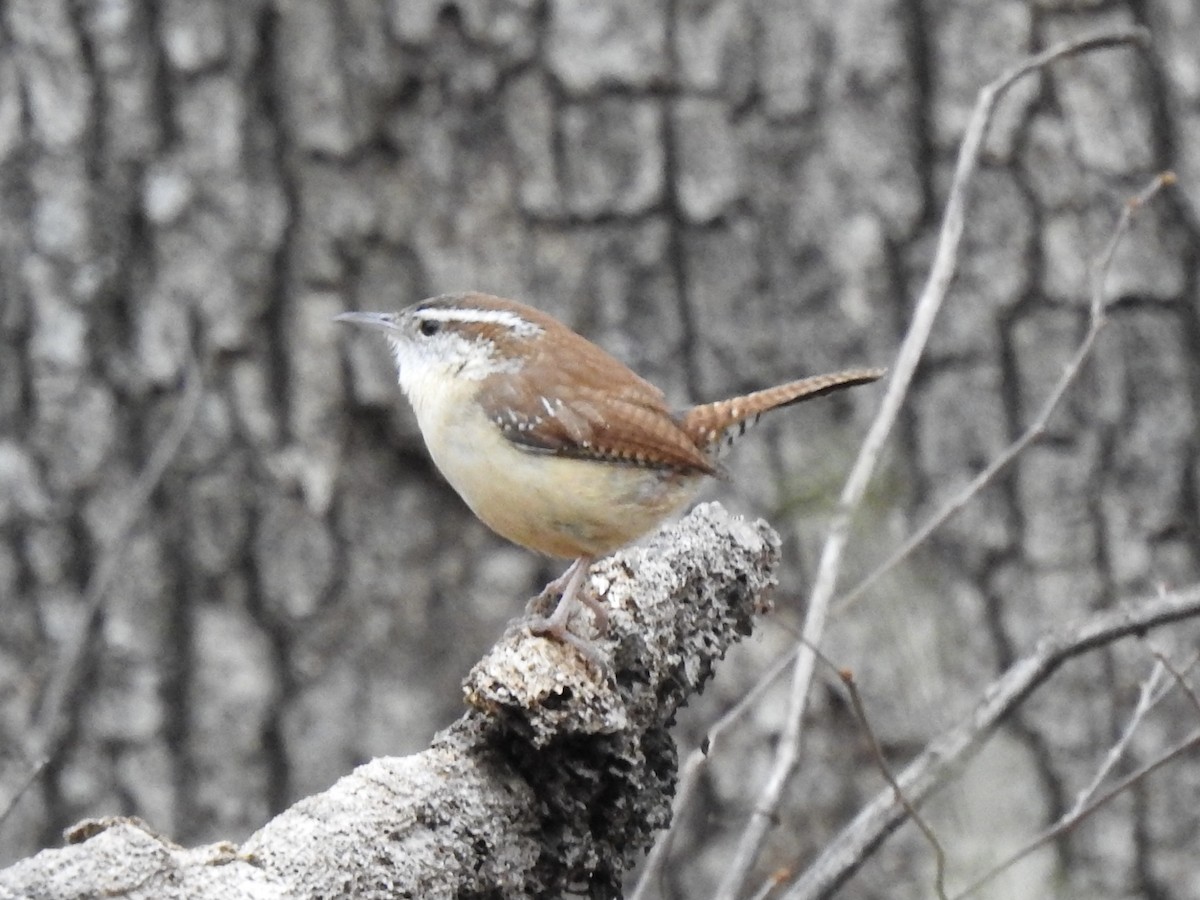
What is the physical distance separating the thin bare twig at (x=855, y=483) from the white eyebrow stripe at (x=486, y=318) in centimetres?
119

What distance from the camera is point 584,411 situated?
4.21 meters

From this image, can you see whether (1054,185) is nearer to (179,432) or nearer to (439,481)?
(439,481)

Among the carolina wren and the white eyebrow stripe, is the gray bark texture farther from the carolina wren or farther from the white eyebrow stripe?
the white eyebrow stripe

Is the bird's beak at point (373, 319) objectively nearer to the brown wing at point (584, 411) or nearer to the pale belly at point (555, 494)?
the brown wing at point (584, 411)

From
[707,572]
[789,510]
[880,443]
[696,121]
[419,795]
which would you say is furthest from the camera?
[696,121]

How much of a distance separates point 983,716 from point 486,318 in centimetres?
195

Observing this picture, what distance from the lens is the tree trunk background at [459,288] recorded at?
16.3ft

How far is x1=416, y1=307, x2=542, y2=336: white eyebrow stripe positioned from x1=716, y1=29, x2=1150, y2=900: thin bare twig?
3.89ft

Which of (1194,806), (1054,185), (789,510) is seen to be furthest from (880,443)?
(1194,806)

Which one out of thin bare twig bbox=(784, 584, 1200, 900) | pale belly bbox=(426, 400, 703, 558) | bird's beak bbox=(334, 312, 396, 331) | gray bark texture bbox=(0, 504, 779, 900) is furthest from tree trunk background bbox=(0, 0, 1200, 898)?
gray bark texture bbox=(0, 504, 779, 900)

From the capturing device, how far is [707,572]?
2977 millimetres

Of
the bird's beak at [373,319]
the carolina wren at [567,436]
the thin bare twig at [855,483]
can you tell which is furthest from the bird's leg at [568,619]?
the bird's beak at [373,319]

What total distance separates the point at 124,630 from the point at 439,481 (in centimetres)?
100

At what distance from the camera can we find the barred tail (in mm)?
4094
